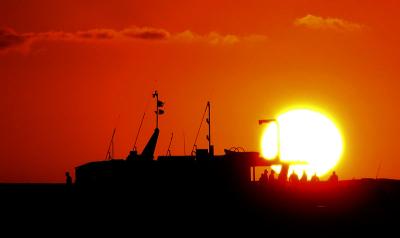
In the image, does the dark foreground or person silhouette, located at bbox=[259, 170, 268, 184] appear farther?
person silhouette, located at bbox=[259, 170, 268, 184]

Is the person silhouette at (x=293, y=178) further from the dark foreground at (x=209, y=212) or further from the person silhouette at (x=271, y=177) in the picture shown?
the person silhouette at (x=271, y=177)

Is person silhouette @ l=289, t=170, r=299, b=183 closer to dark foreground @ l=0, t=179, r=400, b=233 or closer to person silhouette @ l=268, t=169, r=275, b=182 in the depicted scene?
dark foreground @ l=0, t=179, r=400, b=233

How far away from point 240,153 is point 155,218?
23.1ft

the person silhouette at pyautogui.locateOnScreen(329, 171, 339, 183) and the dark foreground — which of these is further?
the person silhouette at pyautogui.locateOnScreen(329, 171, 339, 183)

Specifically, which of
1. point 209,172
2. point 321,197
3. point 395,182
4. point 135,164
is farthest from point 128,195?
point 395,182

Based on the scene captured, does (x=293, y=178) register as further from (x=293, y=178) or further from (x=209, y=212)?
(x=209, y=212)

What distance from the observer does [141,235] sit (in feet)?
171

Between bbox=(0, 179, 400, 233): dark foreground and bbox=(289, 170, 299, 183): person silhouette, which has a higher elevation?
bbox=(289, 170, 299, 183): person silhouette

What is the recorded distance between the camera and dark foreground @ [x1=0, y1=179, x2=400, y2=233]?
5097 cm

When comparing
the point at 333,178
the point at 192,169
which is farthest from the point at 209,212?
the point at 333,178

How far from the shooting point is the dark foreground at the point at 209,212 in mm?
50969

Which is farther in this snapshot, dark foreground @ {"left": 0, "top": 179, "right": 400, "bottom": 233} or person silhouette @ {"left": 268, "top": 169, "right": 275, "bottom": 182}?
person silhouette @ {"left": 268, "top": 169, "right": 275, "bottom": 182}

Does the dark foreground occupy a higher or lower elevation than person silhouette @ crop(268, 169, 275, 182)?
lower

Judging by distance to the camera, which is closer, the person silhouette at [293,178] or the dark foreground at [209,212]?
the dark foreground at [209,212]
